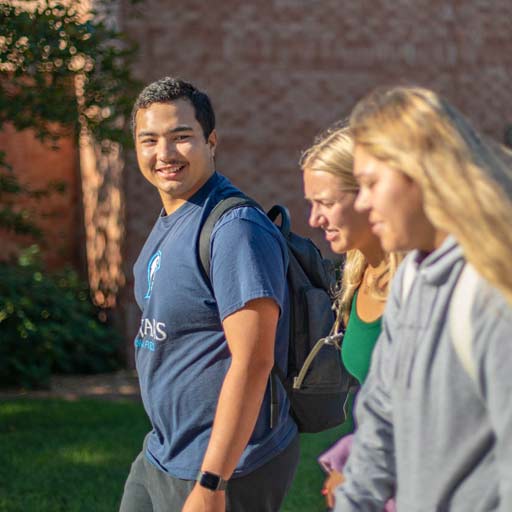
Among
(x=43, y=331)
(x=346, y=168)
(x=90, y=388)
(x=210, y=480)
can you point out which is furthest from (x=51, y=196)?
(x=210, y=480)

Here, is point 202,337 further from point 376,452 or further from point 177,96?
point 376,452

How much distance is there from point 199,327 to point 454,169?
127 centimetres

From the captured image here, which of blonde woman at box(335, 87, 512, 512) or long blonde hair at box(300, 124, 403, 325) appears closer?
blonde woman at box(335, 87, 512, 512)

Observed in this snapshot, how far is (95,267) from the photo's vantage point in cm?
1243

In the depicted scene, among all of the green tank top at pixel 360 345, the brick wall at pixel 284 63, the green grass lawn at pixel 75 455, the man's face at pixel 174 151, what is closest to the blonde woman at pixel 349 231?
the green tank top at pixel 360 345

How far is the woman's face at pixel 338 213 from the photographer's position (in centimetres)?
295

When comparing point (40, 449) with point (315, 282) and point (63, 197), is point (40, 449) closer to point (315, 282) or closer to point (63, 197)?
point (315, 282)

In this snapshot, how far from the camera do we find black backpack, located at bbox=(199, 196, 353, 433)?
124 inches

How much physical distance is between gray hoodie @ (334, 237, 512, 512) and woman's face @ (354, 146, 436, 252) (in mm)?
58

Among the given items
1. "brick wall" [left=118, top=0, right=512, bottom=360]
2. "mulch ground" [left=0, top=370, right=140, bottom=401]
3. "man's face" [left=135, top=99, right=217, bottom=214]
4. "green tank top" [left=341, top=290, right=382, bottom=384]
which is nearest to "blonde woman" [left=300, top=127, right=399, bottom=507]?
"green tank top" [left=341, top=290, right=382, bottom=384]

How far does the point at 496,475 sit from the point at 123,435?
260 inches

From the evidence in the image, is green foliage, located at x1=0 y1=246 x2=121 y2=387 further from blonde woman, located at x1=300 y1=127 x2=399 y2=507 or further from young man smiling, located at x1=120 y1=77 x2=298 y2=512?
blonde woman, located at x1=300 y1=127 x2=399 y2=507

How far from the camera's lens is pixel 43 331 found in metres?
10.7

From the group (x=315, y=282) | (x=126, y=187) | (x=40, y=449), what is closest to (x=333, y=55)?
(x=126, y=187)
